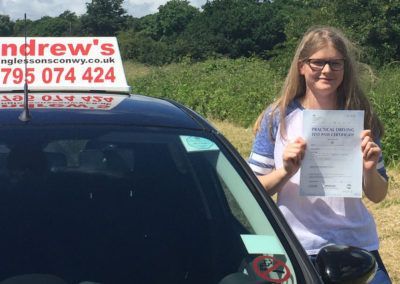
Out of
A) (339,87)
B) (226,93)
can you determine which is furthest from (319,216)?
(226,93)

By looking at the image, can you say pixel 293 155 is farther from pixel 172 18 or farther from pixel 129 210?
pixel 172 18

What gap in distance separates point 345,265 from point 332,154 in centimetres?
59

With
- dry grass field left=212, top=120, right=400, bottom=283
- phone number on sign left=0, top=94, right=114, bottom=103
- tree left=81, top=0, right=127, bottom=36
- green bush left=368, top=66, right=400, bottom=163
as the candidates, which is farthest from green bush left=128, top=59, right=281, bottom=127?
tree left=81, top=0, right=127, bottom=36

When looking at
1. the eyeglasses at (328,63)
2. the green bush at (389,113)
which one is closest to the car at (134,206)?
the eyeglasses at (328,63)

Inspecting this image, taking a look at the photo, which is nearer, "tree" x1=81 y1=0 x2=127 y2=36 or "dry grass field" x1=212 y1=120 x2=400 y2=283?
"dry grass field" x1=212 y1=120 x2=400 y2=283

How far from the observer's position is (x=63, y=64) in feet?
10.9

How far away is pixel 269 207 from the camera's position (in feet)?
7.09

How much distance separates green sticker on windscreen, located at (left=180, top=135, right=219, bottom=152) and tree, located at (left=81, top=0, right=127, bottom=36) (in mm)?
36992

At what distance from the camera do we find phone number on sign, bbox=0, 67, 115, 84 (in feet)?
10.5

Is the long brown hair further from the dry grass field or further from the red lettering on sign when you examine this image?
the dry grass field

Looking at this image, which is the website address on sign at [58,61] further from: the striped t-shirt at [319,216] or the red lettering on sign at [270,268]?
the red lettering on sign at [270,268]

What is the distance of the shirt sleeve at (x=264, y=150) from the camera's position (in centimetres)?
267

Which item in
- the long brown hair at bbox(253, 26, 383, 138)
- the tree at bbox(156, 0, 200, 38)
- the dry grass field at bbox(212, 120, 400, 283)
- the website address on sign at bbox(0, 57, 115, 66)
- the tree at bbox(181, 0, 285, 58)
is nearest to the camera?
the long brown hair at bbox(253, 26, 383, 138)

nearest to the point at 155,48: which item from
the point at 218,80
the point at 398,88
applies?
the point at 218,80
